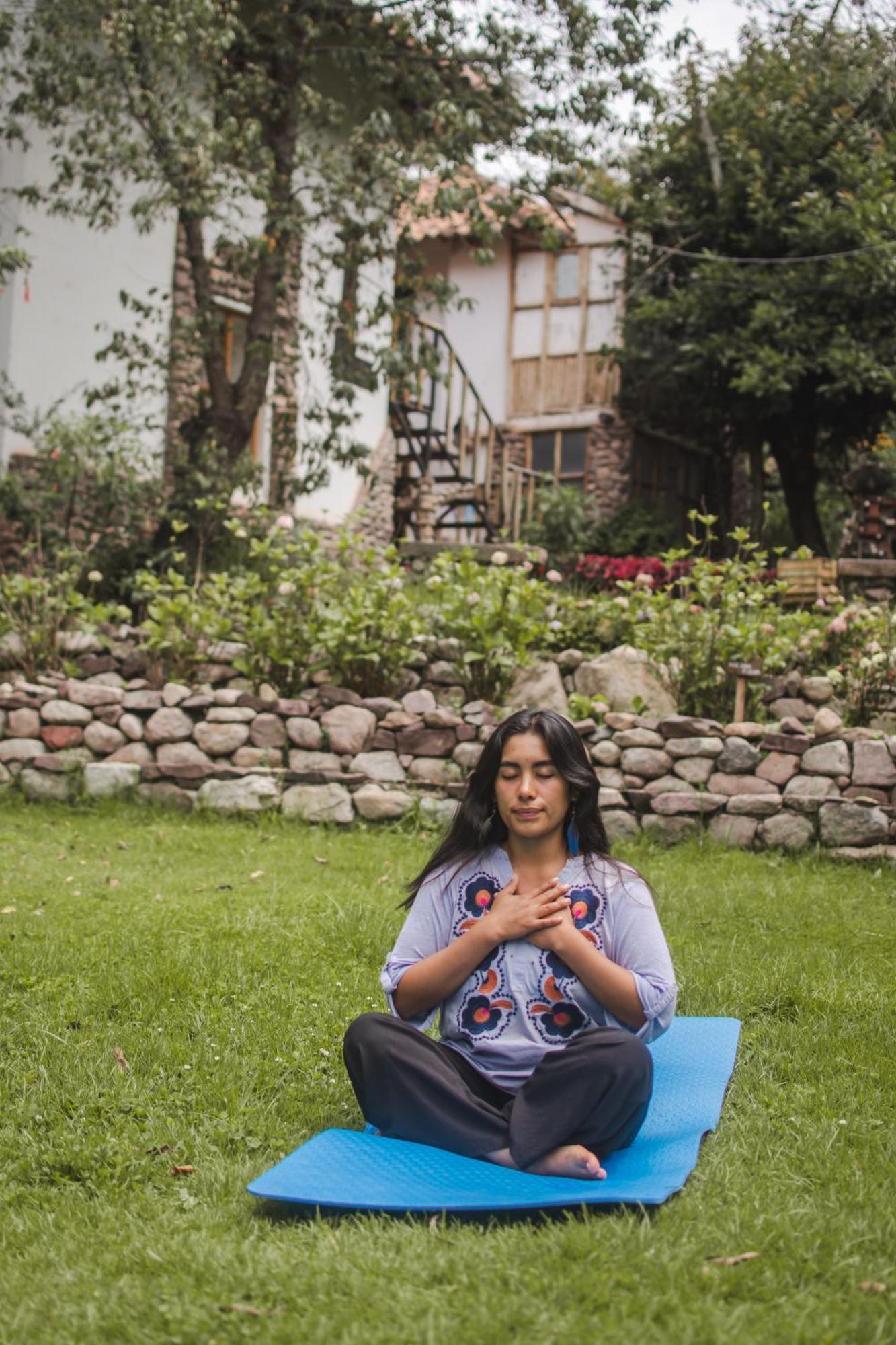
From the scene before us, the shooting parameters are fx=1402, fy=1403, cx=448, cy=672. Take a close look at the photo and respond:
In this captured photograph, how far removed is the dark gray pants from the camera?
2.93 meters

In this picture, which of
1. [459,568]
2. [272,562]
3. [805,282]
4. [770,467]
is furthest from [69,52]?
[770,467]

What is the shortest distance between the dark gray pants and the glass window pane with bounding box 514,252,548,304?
53.7 ft

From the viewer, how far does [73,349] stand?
Answer: 12180 mm

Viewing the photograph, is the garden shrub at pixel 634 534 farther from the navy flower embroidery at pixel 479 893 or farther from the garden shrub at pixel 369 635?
the navy flower embroidery at pixel 479 893

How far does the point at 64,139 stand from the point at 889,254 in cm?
791

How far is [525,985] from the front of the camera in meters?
3.13

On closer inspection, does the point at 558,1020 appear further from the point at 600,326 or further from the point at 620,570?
the point at 600,326

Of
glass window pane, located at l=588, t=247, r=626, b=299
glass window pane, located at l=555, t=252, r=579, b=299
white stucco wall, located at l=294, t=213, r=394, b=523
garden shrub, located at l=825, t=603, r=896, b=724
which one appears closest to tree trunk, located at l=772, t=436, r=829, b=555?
glass window pane, located at l=588, t=247, r=626, b=299

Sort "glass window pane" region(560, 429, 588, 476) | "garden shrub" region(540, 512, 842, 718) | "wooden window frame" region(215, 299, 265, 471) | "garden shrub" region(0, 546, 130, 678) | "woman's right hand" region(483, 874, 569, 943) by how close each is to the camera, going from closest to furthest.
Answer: "woman's right hand" region(483, 874, 569, 943), "garden shrub" region(540, 512, 842, 718), "garden shrub" region(0, 546, 130, 678), "wooden window frame" region(215, 299, 265, 471), "glass window pane" region(560, 429, 588, 476)

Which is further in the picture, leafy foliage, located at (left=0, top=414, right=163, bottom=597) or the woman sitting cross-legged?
leafy foliage, located at (left=0, top=414, right=163, bottom=597)

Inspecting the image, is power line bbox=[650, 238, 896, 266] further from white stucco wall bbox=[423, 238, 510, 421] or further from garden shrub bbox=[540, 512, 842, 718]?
garden shrub bbox=[540, 512, 842, 718]

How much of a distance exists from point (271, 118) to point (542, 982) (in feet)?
32.6

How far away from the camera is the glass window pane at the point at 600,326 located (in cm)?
1788

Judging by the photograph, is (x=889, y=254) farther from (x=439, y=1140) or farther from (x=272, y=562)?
(x=439, y=1140)
